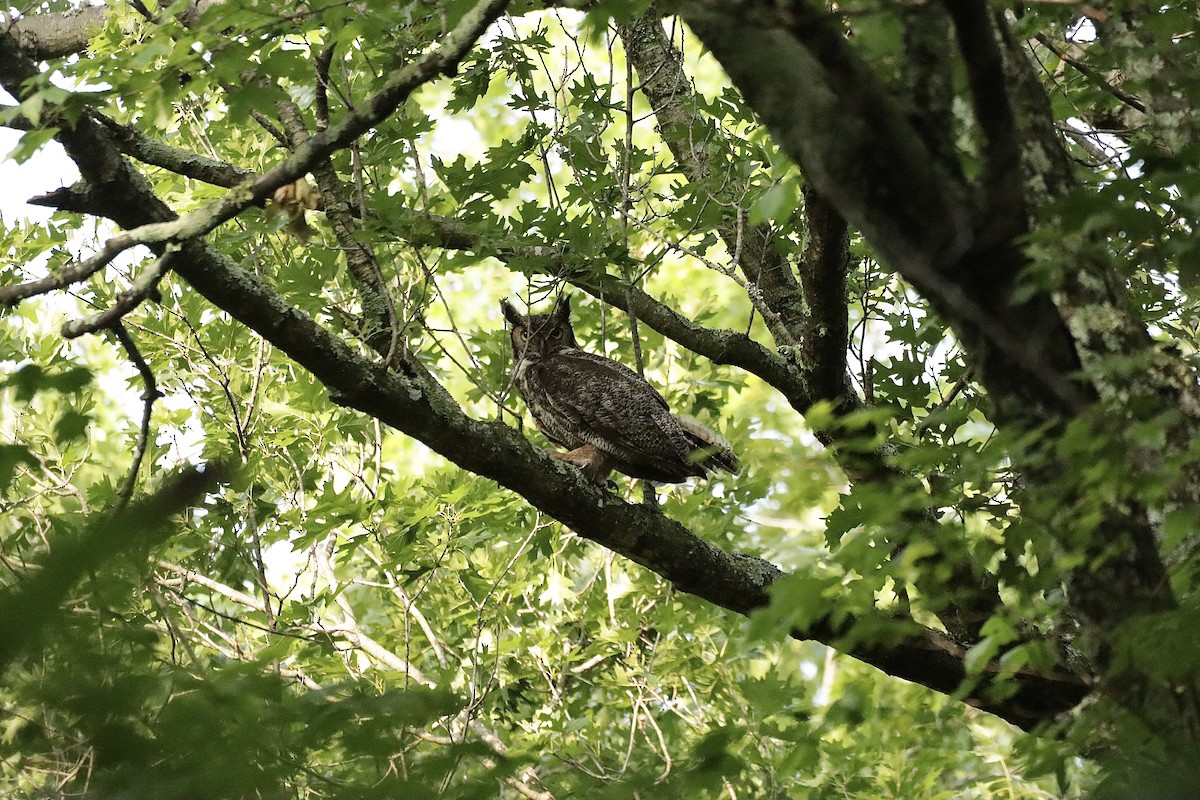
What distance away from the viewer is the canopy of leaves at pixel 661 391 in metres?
2.03

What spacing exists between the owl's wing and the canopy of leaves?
0.43 meters

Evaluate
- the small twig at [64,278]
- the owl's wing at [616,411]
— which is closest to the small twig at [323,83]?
the small twig at [64,278]

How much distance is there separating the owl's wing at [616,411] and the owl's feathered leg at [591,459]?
0.14ft

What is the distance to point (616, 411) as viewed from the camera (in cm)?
541

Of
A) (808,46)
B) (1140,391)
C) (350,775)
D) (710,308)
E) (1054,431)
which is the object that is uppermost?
(710,308)

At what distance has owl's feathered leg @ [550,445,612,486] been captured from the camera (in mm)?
5418

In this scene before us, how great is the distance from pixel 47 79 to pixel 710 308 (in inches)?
195

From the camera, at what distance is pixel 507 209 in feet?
41.2

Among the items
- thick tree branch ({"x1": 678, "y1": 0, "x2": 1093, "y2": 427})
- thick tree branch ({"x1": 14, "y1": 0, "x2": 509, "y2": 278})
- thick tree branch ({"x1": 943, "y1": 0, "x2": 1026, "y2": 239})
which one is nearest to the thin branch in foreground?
thick tree branch ({"x1": 14, "y1": 0, "x2": 509, "y2": 278})

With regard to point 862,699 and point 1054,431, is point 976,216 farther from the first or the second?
point 862,699

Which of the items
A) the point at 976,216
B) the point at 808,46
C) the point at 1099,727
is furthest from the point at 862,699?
the point at 808,46

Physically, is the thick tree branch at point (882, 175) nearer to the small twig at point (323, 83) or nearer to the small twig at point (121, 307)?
the small twig at point (121, 307)

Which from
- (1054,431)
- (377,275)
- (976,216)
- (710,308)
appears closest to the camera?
(976,216)

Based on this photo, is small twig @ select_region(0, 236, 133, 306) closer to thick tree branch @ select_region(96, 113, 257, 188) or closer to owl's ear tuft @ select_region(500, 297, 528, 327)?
thick tree branch @ select_region(96, 113, 257, 188)
